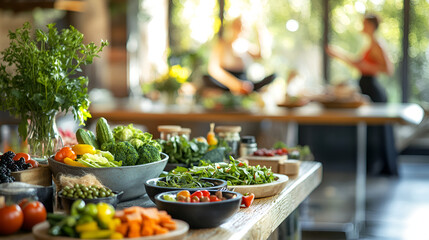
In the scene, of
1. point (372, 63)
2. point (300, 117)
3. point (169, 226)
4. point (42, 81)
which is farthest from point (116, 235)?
point (372, 63)

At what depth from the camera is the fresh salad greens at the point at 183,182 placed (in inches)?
73.1

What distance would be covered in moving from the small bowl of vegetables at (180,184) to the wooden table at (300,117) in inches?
119

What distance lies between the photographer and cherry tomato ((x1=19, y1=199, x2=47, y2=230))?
5.03 feet

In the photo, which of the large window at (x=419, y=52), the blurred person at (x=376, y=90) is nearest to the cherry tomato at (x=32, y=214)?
the blurred person at (x=376, y=90)

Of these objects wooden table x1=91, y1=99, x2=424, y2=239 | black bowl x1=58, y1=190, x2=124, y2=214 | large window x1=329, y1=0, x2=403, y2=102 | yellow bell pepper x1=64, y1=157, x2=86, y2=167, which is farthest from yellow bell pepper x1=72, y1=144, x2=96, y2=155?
large window x1=329, y1=0, x2=403, y2=102

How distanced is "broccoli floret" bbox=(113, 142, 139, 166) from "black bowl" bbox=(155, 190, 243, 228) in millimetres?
371

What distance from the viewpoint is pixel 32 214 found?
1.53 m

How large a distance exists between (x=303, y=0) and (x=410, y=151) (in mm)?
3029

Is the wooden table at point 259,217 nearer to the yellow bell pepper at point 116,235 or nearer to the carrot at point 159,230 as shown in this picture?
the carrot at point 159,230

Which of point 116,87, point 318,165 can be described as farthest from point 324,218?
point 116,87

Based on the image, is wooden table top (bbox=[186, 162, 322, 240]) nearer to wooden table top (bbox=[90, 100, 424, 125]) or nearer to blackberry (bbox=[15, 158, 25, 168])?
blackberry (bbox=[15, 158, 25, 168])

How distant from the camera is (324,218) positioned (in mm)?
4895

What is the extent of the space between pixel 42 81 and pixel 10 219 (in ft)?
2.24

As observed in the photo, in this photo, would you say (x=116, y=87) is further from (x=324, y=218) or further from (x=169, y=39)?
(x=324, y=218)
